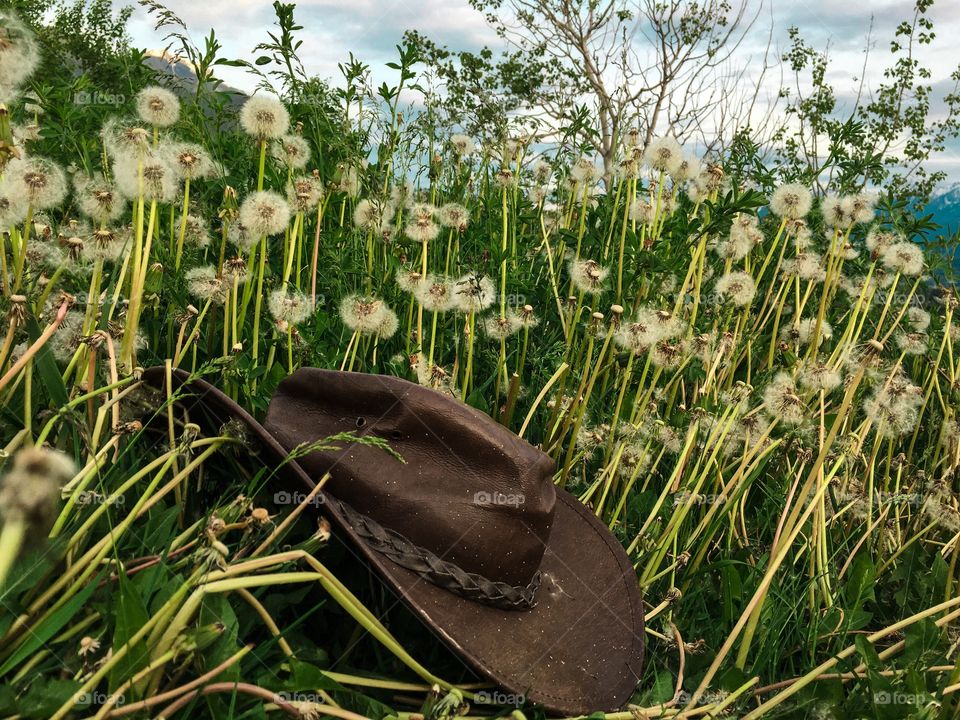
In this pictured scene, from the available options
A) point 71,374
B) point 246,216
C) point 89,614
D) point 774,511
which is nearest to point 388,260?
point 246,216

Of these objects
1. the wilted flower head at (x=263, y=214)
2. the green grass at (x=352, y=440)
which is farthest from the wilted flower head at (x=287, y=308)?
the wilted flower head at (x=263, y=214)

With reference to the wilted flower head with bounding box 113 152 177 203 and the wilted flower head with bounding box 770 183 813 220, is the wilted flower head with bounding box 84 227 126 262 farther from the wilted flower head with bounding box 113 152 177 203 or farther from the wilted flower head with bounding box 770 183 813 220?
the wilted flower head with bounding box 770 183 813 220

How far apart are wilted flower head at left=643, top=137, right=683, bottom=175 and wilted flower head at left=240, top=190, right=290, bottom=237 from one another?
6.40 ft

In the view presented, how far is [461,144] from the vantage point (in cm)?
495

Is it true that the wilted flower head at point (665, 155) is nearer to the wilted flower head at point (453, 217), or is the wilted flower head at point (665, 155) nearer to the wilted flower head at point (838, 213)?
the wilted flower head at point (838, 213)

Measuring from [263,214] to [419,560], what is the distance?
4.33ft

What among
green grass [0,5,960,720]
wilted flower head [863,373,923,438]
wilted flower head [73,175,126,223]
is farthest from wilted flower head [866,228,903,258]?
wilted flower head [73,175,126,223]

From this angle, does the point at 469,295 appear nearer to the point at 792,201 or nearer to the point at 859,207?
the point at 792,201

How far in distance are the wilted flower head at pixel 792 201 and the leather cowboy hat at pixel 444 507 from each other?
2.55m

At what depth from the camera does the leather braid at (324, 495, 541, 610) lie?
6.02 feet

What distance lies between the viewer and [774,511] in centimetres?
318

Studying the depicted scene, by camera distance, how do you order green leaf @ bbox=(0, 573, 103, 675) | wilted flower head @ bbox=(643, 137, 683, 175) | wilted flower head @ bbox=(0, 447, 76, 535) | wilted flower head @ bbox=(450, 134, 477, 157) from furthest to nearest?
wilted flower head @ bbox=(450, 134, 477, 157)
wilted flower head @ bbox=(643, 137, 683, 175)
green leaf @ bbox=(0, 573, 103, 675)
wilted flower head @ bbox=(0, 447, 76, 535)

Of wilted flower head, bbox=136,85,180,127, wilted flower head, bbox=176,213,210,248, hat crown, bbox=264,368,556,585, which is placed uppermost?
wilted flower head, bbox=136,85,180,127

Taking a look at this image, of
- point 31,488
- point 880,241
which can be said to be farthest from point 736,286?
point 31,488
